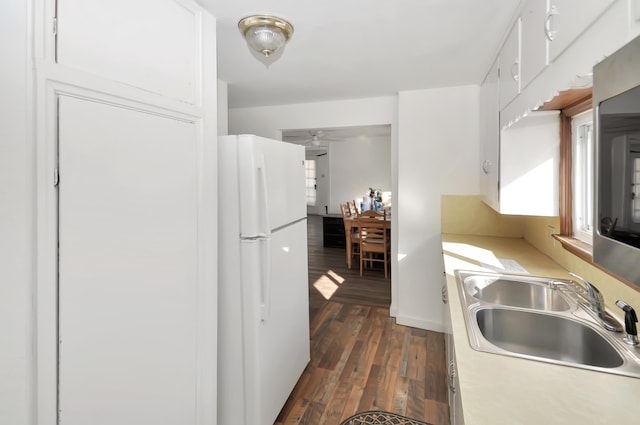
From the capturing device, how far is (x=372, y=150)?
790 cm

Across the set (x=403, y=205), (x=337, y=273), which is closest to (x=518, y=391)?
(x=403, y=205)

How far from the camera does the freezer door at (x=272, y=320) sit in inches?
65.3

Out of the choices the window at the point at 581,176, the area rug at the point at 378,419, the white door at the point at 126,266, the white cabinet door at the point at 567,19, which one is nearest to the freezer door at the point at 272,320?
the white door at the point at 126,266

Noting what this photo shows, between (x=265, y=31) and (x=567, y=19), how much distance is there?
1.26 meters

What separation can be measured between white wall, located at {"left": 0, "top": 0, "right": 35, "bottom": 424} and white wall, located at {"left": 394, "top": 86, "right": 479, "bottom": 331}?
2718 millimetres

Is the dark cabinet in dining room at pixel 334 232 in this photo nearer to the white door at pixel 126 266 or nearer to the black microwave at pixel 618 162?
the white door at pixel 126 266

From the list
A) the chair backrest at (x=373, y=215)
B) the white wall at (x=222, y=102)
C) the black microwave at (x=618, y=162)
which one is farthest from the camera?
the chair backrest at (x=373, y=215)

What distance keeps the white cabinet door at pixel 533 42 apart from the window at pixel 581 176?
1.70 feet

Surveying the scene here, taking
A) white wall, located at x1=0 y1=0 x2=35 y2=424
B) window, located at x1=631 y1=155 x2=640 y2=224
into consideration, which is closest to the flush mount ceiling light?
white wall, located at x1=0 y1=0 x2=35 y2=424

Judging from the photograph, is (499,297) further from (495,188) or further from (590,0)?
(590,0)

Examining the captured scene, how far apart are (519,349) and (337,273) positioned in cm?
361

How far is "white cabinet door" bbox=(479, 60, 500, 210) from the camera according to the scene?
6.65ft

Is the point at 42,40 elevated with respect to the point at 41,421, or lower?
elevated

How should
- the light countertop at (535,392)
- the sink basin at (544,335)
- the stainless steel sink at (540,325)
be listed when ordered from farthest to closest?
the sink basin at (544,335), the stainless steel sink at (540,325), the light countertop at (535,392)
